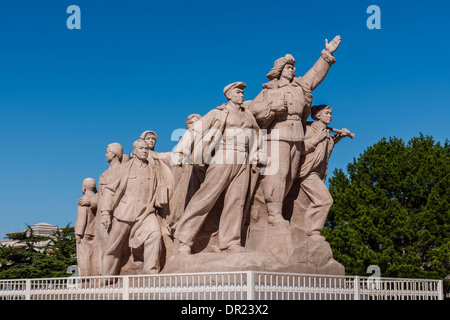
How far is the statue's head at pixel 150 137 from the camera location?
10.7 m

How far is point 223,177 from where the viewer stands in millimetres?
9148

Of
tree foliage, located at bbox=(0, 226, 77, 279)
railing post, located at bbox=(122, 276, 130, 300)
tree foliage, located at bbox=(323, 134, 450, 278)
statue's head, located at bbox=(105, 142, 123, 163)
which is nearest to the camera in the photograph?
railing post, located at bbox=(122, 276, 130, 300)

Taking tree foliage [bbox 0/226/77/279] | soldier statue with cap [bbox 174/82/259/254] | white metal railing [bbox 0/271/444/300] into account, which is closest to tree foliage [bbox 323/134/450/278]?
tree foliage [bbox 0/226/77/279]

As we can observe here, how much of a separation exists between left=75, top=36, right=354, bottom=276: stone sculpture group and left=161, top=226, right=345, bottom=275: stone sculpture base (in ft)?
0.05

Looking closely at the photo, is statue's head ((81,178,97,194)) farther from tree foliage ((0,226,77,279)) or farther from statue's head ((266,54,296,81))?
tree foliage ((0,226,77,279))

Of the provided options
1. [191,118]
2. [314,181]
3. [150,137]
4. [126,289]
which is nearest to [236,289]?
[126,289]

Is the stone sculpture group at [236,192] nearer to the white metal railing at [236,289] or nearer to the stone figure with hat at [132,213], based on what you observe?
the stone figure with hat at [132,213]

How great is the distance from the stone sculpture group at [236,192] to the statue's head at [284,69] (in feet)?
0.05

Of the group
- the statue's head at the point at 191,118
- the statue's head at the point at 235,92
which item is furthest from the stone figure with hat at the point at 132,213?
the statue's head at the point at 235,92

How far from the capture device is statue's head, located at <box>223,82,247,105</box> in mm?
9445

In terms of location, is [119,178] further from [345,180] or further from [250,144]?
[345,180]

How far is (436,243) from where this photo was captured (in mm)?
20750
